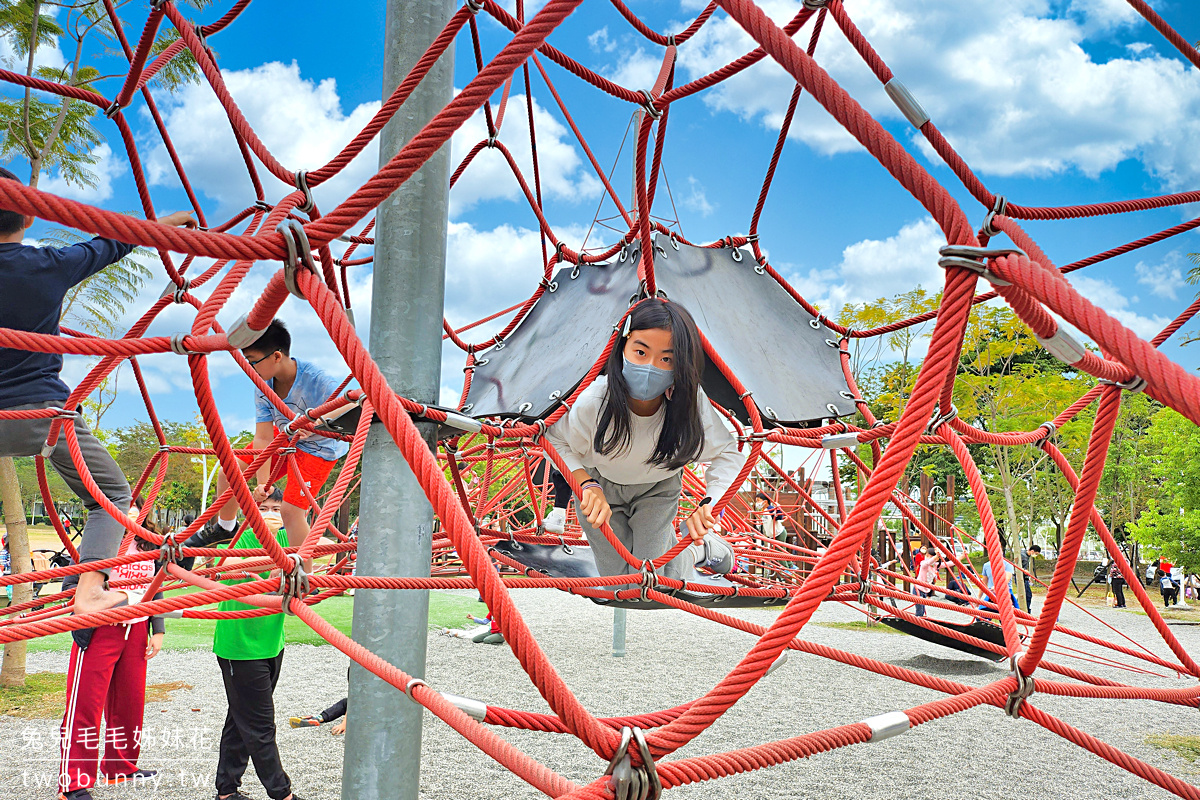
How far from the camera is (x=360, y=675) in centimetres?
120

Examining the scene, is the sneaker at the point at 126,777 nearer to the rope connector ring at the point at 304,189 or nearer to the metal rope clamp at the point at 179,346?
the metal rope clamp at the point at 179,346

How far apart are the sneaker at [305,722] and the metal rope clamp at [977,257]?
372cm

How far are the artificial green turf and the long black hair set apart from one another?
3.58 metres

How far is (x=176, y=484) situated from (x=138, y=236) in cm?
2404

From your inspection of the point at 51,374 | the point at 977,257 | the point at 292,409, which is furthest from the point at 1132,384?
the point at 292,409

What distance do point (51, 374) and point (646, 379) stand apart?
1.43 meters

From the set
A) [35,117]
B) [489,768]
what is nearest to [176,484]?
[35,117]

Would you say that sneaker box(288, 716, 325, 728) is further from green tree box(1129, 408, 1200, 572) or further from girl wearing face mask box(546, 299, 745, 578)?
green tree box(1129, 408, 1200, 572)

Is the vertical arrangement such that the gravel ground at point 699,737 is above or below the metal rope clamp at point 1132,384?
below

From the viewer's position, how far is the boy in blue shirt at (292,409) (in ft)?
8.52

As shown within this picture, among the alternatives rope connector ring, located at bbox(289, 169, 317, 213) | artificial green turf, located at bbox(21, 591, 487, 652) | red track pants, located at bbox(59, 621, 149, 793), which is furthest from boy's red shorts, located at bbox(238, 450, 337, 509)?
artificial green turf, located at bbox(21, 591, 487, 652)

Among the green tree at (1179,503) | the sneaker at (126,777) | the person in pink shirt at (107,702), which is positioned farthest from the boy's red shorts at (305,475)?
the green tree at (1179,503)

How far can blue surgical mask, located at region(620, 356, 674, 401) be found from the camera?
1.79m

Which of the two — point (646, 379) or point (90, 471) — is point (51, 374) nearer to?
point (90, 471)
